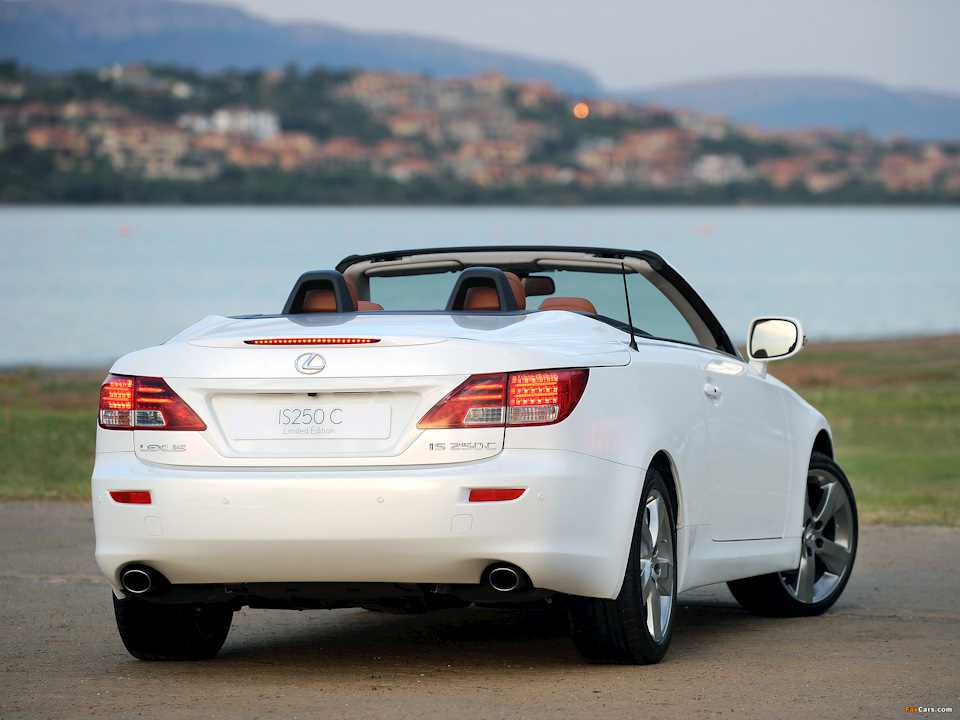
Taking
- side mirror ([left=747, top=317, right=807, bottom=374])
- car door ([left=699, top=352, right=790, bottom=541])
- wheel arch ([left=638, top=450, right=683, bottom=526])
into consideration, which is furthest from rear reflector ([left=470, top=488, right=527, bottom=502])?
side mirror ([left=747, top=317, right=807, bottom=374])

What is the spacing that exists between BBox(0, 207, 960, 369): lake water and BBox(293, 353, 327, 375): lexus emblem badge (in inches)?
836

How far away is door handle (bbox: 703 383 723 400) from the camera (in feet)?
21.5

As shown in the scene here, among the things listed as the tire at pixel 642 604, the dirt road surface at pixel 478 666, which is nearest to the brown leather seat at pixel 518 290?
the tire at pixel 642 604

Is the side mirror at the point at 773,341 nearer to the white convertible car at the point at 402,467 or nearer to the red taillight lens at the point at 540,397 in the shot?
the white convertible car at the point at 402,467

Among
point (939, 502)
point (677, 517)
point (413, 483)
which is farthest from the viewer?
point (939, 502)

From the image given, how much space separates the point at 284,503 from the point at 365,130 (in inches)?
6620

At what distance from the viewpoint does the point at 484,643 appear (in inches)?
266

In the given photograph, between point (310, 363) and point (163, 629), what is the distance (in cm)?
146

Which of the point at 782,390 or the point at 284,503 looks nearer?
the point at 284,503

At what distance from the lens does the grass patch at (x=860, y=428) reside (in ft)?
44.1

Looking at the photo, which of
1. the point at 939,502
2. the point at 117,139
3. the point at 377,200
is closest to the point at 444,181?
the point at 377,200

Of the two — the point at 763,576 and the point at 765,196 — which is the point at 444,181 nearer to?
the point at 765,196

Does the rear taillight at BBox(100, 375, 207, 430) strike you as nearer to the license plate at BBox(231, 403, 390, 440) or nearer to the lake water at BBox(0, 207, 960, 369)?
the license plate at BBox(231, 403, 390, 440)

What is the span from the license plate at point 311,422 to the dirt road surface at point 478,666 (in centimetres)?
89
